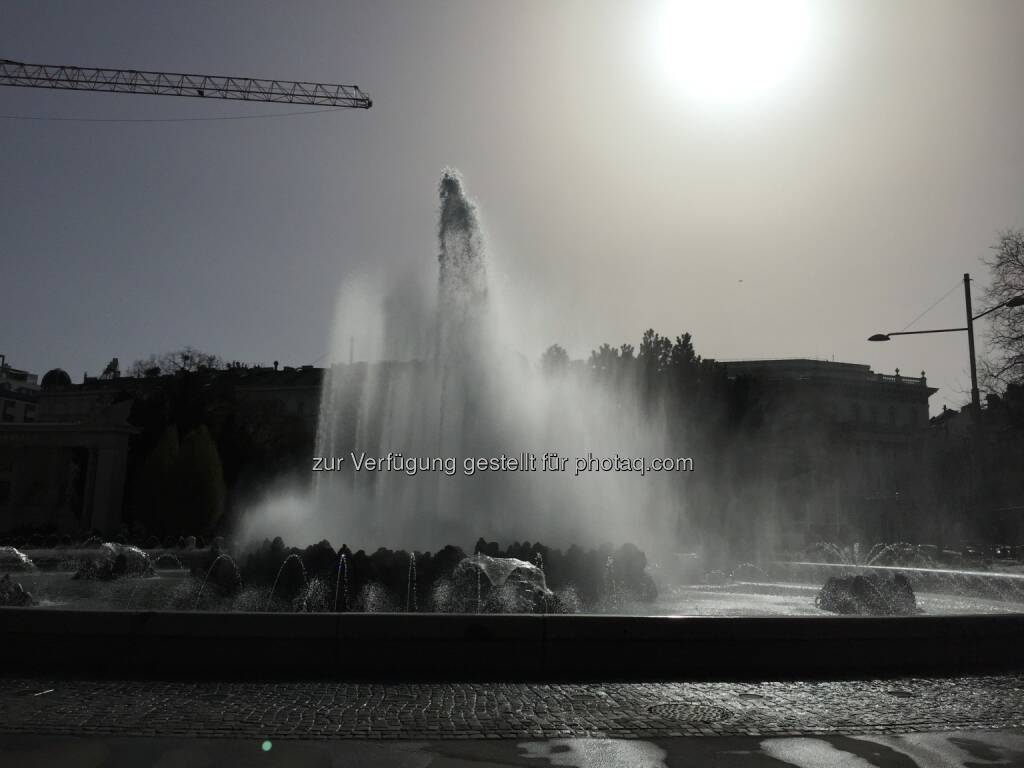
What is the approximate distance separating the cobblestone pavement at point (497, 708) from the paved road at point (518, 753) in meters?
0.19

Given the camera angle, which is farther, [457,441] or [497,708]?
[457,441]

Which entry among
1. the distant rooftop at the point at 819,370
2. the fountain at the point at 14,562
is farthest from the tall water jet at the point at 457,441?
the distant rooftop at the point at 819,370

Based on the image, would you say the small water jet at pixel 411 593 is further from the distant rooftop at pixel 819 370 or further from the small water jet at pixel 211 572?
the distant rooftop at pixel 819 370

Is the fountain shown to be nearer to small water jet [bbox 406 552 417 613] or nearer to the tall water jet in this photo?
the tall water jet

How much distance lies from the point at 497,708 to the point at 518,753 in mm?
1166

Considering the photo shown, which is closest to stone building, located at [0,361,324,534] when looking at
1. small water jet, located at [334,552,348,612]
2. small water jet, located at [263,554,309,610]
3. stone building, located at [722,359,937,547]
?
small water jet, located at [263,554,309,610]

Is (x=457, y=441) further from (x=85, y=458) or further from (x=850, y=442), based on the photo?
(x=850, y=442)

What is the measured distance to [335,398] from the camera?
94.7ft

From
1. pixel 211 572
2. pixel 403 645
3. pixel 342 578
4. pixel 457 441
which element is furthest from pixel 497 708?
pixel 457 441

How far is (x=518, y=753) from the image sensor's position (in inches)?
200

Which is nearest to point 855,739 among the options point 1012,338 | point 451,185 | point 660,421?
point 451,185

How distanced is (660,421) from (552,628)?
3067 centimetres

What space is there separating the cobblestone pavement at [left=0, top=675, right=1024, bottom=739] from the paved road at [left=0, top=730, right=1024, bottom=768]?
19 centimetres

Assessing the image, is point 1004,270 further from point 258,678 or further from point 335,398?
point 258,678
